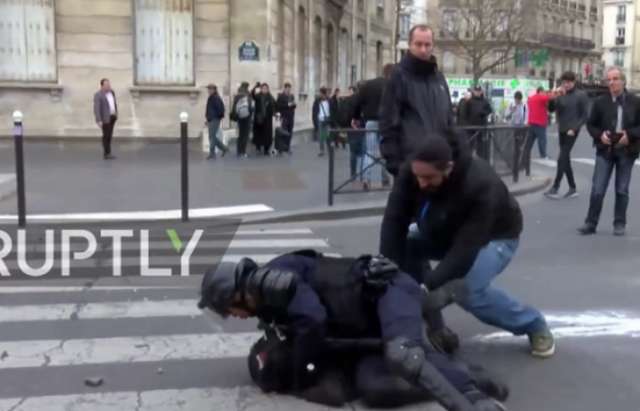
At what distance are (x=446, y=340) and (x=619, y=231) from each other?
5099 mm

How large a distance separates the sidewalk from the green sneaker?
6.10 m

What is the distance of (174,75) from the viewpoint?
20.6 meters

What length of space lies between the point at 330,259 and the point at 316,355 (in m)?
0.52

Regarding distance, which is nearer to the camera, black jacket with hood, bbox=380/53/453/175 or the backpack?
black jacket with hood, bbox=380/53/453/175

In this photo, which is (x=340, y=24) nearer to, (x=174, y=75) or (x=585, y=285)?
(x=174, y=75)

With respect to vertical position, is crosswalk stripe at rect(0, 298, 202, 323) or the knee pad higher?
the knee pad

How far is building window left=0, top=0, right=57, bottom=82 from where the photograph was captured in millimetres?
19922

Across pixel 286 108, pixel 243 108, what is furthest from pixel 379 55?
pixel 243 108

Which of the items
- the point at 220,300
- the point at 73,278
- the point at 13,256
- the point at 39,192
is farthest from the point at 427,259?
the point at 39,192

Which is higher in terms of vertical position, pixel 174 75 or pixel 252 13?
pixel 252 13

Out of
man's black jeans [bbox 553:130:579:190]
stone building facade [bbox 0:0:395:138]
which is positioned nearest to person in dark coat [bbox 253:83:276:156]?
stone building facade [bbox 0:0:395:138]

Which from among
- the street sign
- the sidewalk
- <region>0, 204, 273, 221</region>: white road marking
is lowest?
<region>0, 204, 273, 221</region>: white road marking

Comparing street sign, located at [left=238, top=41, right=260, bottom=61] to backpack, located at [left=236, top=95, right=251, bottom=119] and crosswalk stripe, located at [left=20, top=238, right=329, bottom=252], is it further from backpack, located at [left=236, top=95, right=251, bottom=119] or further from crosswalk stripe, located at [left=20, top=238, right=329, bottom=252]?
crosswalk stripe, located at [left=20, top=238, right=329, bottom=252]

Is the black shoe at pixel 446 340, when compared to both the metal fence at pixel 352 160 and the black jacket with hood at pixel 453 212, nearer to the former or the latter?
the black jacket with hood at pixel 453 212
